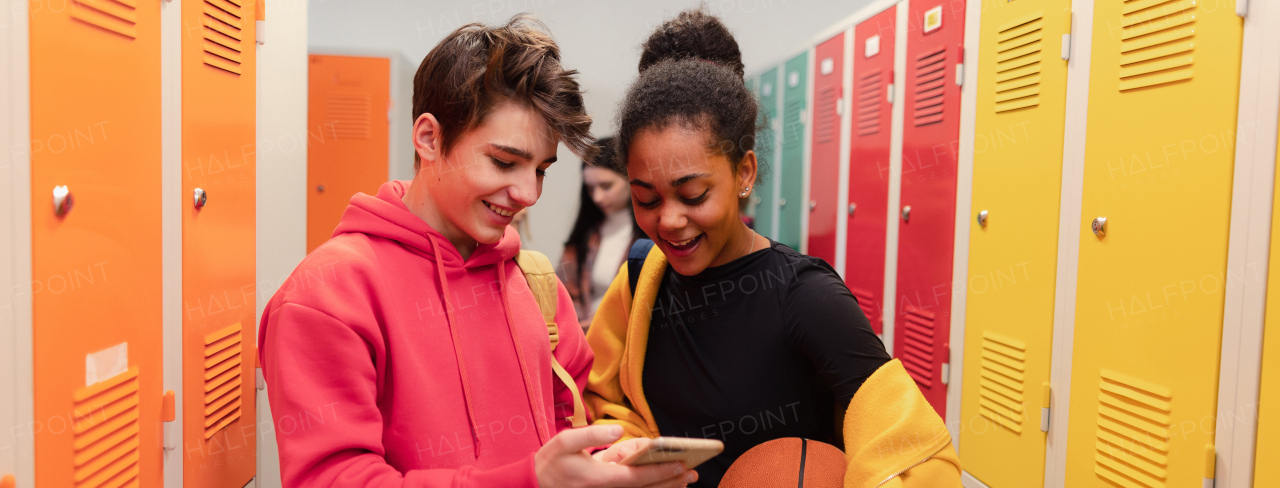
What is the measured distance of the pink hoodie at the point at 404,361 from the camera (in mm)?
896

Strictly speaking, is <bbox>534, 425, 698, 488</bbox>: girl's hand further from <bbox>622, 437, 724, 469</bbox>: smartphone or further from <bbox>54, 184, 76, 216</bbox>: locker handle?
<bbox>54, 184, 76, 216</bbox>: locker handle

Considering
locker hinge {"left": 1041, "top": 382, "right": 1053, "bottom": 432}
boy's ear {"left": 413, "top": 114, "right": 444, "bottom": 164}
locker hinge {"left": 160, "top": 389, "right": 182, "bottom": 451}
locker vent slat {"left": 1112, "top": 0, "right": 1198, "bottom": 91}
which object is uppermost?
locker vent slat {"left": 1112, "top": 0, "right": 1198, "bottom": 91}

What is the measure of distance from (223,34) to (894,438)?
178 cm

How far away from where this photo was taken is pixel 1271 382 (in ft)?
5.18

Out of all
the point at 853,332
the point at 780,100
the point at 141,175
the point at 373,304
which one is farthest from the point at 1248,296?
the point at 780,100

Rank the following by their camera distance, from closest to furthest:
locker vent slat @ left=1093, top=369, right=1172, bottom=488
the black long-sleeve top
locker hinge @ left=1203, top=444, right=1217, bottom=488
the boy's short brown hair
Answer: the boy's short brown hair → the black long-sleeve top → locker hinge @ left=1203, top=444, right=1217, bottom=488 → locker vent slat @ left=1093, top=369, right=1172, bottom=488

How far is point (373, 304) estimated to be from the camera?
3.25 feet

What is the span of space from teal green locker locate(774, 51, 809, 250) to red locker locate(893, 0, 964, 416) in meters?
1.28

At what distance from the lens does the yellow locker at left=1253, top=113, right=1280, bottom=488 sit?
61.6 inches

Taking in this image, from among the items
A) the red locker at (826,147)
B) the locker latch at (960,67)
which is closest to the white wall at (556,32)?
the red locker at (826,147)

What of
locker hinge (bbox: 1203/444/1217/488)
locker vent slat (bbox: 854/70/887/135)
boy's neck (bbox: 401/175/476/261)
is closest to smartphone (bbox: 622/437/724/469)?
boy's neck (bbox: 401/175/476/261)

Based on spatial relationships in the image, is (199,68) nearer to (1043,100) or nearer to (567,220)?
(1043,100)

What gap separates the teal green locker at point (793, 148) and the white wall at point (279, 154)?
290 cm

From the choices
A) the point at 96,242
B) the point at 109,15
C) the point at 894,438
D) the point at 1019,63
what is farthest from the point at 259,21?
the point at 1019,63
